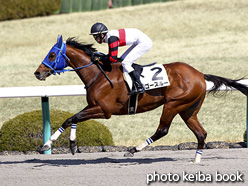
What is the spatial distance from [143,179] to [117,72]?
1.81 m

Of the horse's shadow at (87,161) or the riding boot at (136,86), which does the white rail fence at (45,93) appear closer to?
the horse's shadow at (87,161)

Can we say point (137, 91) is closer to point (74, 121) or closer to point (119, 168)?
point (74, 121)

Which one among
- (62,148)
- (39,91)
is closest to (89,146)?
(62,148)

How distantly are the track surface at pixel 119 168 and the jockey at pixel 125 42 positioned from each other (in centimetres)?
104

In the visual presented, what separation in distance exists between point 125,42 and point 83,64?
0.65m

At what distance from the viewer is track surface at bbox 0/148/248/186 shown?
5.56m

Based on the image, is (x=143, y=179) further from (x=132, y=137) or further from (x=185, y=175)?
(x=132, y=137)

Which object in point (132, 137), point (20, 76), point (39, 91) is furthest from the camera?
point (20, 76)

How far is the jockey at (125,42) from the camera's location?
262 inches

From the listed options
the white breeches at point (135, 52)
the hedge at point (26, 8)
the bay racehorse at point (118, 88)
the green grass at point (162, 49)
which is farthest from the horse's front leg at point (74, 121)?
the hedge at point (26, 8)

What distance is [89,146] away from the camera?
817 cm

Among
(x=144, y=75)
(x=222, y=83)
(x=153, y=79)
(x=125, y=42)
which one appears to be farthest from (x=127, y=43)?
(x=222, y=83)

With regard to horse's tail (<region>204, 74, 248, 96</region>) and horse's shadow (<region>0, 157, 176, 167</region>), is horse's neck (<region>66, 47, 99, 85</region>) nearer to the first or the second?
horse's shadow (<region>0, 157, 176, 167</region>)

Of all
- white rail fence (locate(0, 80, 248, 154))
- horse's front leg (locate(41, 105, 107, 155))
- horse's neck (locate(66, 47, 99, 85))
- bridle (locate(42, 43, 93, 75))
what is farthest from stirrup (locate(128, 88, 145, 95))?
white rail fence (locate(0, 80, 248, 154))
